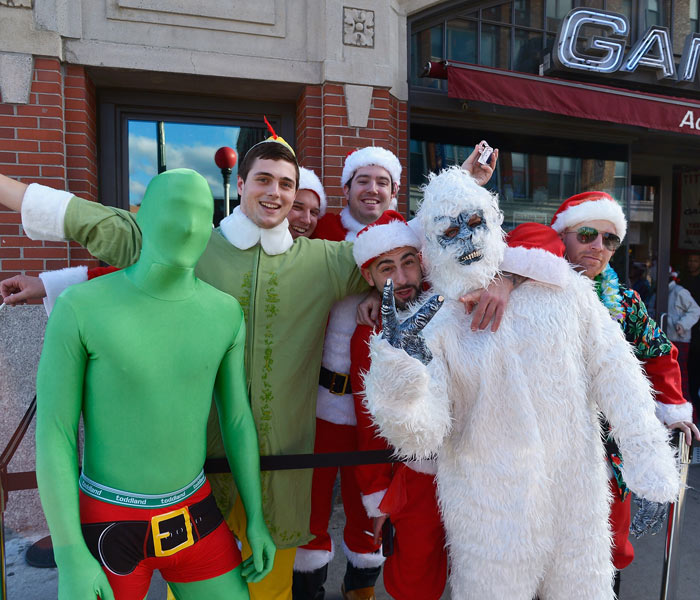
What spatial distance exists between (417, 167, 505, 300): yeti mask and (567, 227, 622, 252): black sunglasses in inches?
23.1

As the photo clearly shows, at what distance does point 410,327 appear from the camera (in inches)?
52.7

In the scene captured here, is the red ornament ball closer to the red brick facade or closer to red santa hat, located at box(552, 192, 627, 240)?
the red brick facade

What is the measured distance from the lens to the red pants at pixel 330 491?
221 centimetres

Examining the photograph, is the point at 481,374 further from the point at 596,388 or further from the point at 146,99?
the point at 146,99

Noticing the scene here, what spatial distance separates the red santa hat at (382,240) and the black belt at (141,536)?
1026 mm

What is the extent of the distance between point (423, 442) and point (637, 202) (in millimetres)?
7185

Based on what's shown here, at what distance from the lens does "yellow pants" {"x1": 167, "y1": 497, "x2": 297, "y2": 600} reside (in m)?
1.85

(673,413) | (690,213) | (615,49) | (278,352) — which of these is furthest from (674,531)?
(690,213)

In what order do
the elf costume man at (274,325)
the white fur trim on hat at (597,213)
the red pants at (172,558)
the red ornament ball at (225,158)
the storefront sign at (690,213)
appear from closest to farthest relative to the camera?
the red pants at (172,558), the elf costume man at (274,325), the white fur trim on hat at (597,213), the red ornament ball at (225,158), the storefront sign at (690,213)

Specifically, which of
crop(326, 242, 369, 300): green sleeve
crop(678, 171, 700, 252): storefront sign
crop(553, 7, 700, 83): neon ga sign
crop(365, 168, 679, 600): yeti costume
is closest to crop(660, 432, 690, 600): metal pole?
crop(365, 168, 679, 600): yeti costume

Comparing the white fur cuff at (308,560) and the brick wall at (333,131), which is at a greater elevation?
the brick wall at (333,131)

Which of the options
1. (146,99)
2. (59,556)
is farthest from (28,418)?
(146,99)

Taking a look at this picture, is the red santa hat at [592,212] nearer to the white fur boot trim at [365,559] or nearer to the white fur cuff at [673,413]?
the white fur cuff at [673,413]

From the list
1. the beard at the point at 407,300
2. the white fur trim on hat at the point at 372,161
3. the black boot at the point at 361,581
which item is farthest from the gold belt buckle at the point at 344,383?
the white fur trim on hat at the point at 372,161
